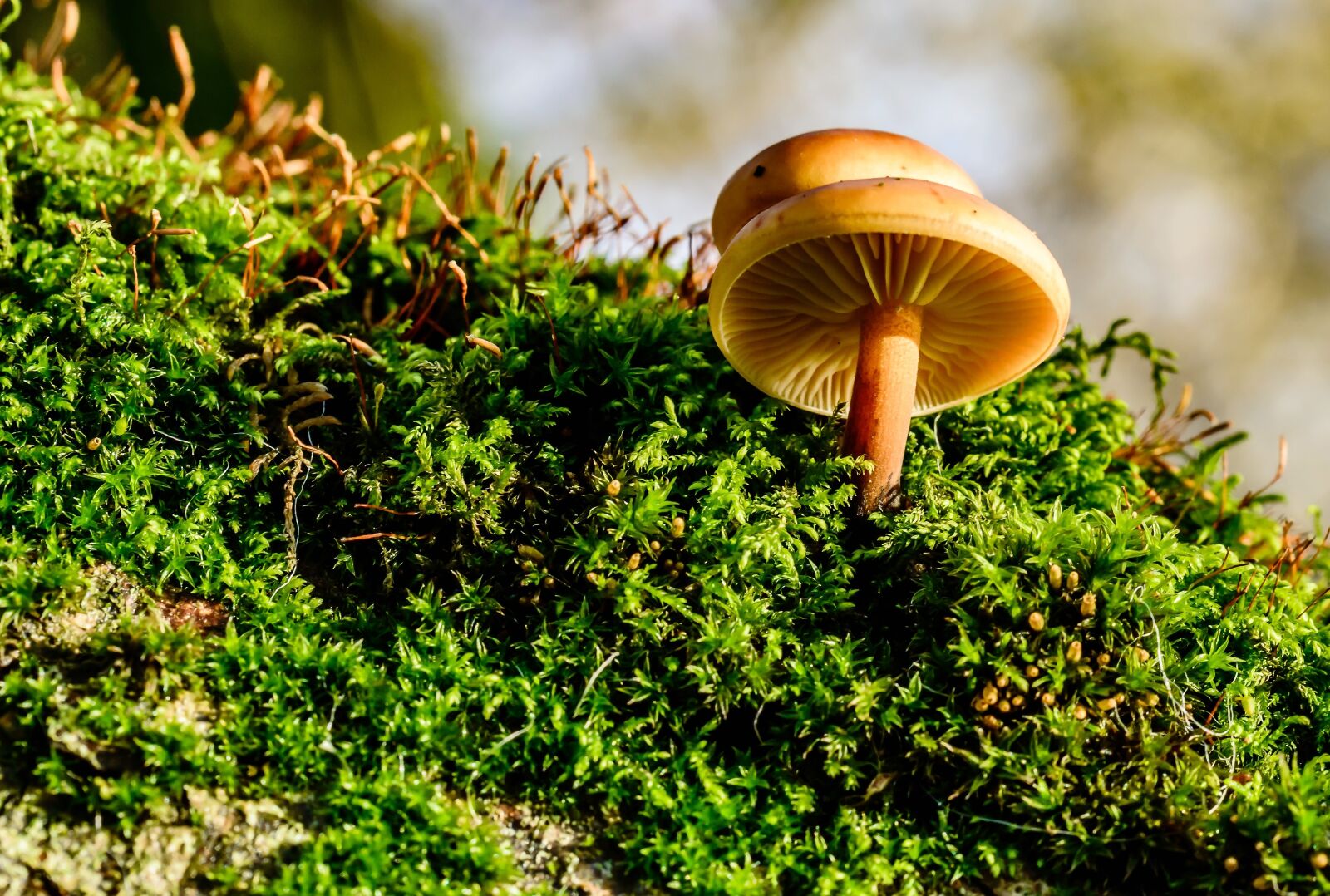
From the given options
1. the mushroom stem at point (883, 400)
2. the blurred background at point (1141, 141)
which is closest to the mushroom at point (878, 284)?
the mushroom stem at point (883, 400)

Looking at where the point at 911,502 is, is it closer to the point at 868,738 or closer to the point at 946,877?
the point at 868,738

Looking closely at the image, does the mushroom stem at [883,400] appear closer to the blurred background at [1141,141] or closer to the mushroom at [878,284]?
the mushroom at [878,284]

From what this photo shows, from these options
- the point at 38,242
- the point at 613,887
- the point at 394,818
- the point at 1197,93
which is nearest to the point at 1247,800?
the point at 613,887

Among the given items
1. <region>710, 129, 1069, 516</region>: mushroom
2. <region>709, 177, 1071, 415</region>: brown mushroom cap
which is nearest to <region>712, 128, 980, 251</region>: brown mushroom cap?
<region>710, 129, 1069, 516</region>: mushroom

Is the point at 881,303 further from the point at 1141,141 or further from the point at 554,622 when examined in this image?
the point at 1141,141

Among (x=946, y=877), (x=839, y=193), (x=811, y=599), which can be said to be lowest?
(x=946, y=877)

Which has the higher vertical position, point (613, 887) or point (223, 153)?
point (223, 153)
